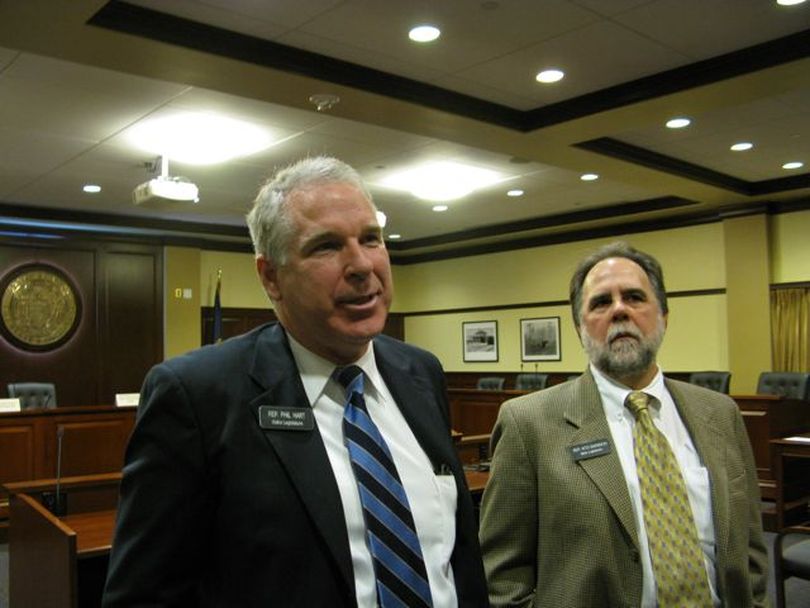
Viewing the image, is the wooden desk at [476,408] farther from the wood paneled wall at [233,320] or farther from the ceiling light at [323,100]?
the ceiling light at [323,100]

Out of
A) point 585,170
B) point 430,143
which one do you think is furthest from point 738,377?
point 430,143

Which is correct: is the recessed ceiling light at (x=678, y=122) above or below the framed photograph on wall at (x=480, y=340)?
above

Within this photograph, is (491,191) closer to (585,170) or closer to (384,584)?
(585,170)

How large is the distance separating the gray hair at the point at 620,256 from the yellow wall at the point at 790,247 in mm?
8369

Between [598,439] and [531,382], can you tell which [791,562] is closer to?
[598,439]

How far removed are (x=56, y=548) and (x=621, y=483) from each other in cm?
227

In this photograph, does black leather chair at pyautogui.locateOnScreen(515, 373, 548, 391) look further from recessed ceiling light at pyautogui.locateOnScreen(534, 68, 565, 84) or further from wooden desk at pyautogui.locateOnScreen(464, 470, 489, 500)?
wooden desk at pyautogui.locateOnScreen(464, 470, 489, 500)

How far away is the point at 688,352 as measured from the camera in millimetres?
10227

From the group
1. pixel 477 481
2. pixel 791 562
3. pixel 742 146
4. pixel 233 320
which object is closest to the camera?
pixel 791 562

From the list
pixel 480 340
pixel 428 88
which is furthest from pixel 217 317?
pixel 428 88

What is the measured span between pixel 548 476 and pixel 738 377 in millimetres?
8684

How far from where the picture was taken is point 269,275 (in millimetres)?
1261

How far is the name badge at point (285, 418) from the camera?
3.78 feet

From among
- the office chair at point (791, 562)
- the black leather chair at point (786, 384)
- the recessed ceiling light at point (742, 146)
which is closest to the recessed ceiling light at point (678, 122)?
the recessed ceiling light at point (742, 146)
